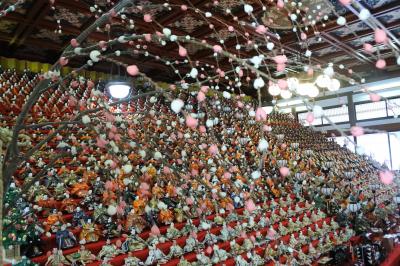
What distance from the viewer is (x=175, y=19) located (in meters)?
5.97

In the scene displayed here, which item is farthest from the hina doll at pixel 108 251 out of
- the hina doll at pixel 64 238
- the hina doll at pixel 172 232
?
the hina doll at pixel 172 232

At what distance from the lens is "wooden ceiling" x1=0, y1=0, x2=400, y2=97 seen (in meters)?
5.42

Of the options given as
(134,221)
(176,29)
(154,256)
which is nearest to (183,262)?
(154,256)

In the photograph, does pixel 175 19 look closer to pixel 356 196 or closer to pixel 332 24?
pixel 332 24

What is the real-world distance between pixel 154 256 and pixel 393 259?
3.69 metres

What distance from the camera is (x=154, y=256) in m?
3.43

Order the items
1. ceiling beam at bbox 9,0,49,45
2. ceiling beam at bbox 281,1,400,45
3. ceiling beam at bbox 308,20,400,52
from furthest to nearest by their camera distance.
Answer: ceiling beam at bbox 308,20,400,52
ceiling beam at bbox 281,1,400,45
ceiling beam at bbox 9,0,49,45

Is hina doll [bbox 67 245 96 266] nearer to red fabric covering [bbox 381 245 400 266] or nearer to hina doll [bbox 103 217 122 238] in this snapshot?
hina doll [bbox 103 217 122 238]

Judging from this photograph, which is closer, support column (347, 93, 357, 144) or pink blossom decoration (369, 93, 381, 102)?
pink blossom decoration (369, 93, 381, 102)

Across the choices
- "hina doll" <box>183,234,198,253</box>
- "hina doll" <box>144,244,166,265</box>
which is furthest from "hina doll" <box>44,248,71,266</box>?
"hina doll" <box>183,234,198,253</box>

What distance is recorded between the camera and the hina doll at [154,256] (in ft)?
11.1

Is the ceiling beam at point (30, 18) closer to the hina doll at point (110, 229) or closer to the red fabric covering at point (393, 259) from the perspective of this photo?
the hina doll at point (110, 229)

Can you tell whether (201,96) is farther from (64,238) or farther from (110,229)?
(110,229)

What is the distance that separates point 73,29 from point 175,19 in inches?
78.4
